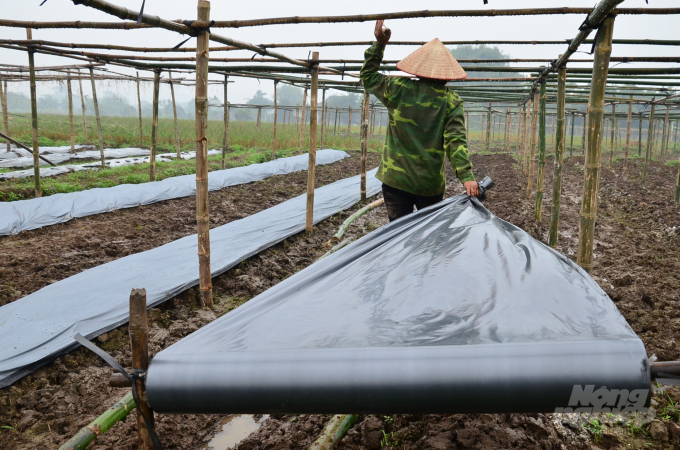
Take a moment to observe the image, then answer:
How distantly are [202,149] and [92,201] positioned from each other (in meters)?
4.39

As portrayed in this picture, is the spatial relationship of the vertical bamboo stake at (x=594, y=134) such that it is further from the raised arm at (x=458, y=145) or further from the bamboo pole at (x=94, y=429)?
the bamboo pole at (x=94, y=429)

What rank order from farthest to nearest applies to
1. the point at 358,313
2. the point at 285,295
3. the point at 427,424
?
1. the point at 427,424
2. the point at 285,295
3. the point at 358,313

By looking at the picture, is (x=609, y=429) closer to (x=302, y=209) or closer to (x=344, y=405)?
(x=344, y=405)

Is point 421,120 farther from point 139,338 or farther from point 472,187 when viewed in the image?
point 139,338

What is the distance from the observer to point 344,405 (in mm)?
1433

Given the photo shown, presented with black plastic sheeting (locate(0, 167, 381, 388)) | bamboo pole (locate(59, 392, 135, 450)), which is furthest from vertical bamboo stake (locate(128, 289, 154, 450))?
black plastic sheeting (locate(0, 167, 381, 388))

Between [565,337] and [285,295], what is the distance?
40.9 inches

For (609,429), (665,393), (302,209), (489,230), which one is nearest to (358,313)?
(489,230)

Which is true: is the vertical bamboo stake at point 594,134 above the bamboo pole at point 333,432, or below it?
above

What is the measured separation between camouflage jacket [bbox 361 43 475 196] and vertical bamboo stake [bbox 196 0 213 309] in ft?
4.16

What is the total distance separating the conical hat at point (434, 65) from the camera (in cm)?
310

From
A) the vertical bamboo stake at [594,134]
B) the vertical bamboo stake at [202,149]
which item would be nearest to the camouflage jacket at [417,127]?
the vertical bamboo stake at [594,134]

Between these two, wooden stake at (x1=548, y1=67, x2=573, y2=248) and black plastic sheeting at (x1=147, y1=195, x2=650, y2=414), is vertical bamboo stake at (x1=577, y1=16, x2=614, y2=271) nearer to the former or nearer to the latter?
black plastic sheeting at (x1=147, y1=195, x2=650, y2=414)

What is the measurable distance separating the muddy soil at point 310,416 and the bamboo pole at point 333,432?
2.8 inches
